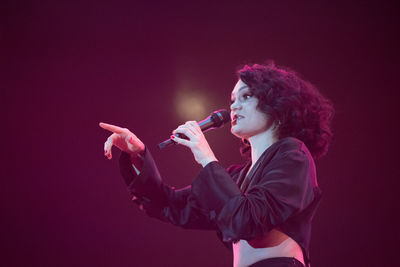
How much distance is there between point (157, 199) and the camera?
5.20ft

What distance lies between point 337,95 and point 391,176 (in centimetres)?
65

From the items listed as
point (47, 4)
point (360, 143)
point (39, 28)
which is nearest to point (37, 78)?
point (39, 28)

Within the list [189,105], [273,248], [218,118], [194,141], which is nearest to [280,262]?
[273,248]

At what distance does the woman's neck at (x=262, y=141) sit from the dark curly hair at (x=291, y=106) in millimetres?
32

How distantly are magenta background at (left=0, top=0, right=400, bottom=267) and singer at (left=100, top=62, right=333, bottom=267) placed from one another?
103cm

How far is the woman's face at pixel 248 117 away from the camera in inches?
58.0

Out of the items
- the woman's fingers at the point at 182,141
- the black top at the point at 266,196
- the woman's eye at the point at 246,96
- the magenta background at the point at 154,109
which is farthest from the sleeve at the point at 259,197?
the magenta background at the point at 154,109

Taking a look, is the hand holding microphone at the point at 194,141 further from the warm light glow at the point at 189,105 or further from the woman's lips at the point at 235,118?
the warm light glow at the point at 189,105

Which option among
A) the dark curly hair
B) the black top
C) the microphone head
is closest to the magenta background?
the dark curly hair

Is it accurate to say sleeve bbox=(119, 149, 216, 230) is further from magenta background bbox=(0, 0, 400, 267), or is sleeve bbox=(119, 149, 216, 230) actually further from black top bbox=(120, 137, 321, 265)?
magenta background bbox=(0, 0, 400, 267)

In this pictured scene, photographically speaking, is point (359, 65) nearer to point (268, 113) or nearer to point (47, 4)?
point (268, 113)

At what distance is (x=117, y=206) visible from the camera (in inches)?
101

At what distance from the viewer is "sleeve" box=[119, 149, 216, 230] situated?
5.04 ft

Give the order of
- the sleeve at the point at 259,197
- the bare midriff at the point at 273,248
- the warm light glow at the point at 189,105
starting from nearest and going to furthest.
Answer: the sleeve at the point at 259,197 → the bare midriff at the point at 273,248 → the warm light glow at the point at 189,105
